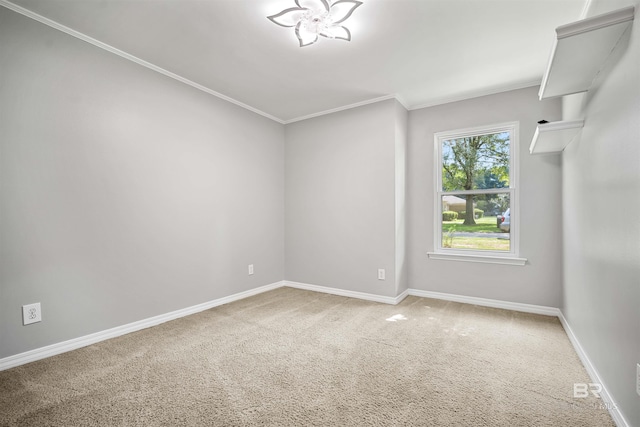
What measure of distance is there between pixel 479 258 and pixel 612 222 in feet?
6.62

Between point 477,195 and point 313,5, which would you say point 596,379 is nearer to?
point 477,195

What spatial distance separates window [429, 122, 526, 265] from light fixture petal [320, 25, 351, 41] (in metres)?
1.95

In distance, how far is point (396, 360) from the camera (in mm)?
2152

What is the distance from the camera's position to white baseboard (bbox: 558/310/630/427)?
57.0 inches

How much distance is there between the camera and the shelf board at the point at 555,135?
2145mm

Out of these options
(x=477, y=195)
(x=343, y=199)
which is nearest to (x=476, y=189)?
(x=477, y=195)

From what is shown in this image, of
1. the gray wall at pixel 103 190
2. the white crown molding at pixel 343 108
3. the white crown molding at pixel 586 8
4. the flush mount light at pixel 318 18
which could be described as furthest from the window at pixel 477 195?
the gray wall at pixel 103 190

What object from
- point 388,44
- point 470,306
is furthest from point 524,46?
point 470,306

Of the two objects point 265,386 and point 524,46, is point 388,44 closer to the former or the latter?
point 524,46

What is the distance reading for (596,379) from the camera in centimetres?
181

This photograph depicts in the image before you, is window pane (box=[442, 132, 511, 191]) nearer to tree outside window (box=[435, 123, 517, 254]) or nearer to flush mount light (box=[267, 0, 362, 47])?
tree outside window (box=[435, 123, 517, 254])

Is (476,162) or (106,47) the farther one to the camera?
(476,162)

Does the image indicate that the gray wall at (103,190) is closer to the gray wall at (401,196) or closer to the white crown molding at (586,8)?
the gray wall at (401,196)

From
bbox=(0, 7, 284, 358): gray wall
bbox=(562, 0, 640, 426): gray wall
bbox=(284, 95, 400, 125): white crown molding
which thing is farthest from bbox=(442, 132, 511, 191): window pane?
bbox=(0, 7, 284, 358): gray wall
